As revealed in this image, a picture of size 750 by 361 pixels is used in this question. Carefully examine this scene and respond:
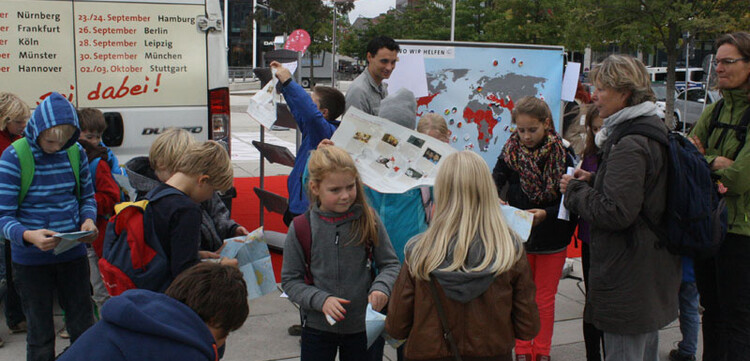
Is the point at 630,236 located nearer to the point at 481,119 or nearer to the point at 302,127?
the point at 302,127

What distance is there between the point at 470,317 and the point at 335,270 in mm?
652

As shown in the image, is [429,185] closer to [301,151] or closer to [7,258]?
[301,151]

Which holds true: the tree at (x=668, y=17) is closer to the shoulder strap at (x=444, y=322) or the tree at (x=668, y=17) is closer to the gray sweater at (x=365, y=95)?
the gray sweater at (x=365, y=95)

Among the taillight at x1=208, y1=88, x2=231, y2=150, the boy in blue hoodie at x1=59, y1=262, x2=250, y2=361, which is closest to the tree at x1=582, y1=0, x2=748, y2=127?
the taillight at x1=208, y1=88, x2=231, y2=150

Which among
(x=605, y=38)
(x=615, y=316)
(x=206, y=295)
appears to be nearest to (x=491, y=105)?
(x=615, y=316)

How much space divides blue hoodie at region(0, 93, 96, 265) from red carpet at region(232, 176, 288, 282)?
2.53m

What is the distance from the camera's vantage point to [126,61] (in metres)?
5.05

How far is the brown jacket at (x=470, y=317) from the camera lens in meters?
2.44

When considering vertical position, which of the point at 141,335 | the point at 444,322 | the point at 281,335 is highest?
the point at 141,335

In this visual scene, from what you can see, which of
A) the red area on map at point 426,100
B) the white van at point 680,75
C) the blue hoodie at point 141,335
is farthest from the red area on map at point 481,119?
the white van at point 680,75

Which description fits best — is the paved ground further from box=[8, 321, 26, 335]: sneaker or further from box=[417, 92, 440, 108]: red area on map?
box=[417, 92, 440, 108]: red area on map

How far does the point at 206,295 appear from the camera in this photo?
6.20ft

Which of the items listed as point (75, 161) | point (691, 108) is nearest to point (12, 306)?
point (75, 161)

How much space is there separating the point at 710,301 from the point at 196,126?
151 inches
